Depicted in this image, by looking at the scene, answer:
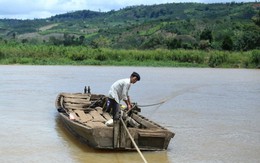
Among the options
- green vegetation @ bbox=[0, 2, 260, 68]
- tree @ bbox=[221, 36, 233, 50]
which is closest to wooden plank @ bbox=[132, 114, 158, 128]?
green vegetation @ bbox=[0, 2, 260, 68]

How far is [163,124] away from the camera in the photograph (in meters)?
12.2

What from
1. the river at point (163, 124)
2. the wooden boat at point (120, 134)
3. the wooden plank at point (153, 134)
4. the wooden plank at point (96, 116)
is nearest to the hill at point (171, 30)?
the river at point (163, 124)

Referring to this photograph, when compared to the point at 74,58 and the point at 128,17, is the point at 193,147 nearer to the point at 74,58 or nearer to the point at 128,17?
the point at 74,58

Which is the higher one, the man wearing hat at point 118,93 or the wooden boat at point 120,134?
the man wearing hat at point 118,93

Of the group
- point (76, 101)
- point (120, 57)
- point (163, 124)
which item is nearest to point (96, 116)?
point (163, 124)

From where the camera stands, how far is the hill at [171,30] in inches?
1853

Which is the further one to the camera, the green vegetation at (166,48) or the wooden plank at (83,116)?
the green vegetation at (166,48)

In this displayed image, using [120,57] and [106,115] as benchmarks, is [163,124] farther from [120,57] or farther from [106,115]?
[120,57]

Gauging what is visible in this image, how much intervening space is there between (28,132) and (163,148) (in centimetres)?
348

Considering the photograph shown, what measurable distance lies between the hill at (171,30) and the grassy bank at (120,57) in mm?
6806

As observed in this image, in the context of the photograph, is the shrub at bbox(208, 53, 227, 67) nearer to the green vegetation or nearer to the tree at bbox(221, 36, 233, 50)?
the green vegetation

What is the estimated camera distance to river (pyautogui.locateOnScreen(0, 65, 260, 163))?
340 inches

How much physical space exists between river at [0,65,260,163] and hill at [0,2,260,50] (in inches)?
959

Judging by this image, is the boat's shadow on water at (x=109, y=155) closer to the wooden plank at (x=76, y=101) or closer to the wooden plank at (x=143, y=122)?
the wooden plank at (x=143, y=122)
